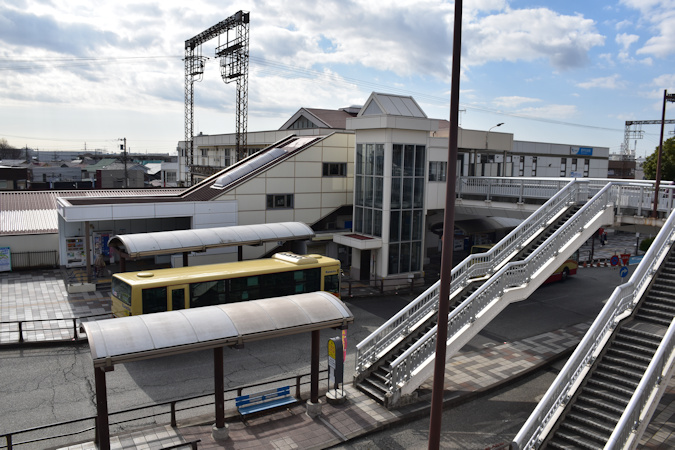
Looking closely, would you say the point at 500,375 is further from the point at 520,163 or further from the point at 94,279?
the point at 520,163

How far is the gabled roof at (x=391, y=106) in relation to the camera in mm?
26188

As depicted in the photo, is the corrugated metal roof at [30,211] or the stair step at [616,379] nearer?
the stair step at [616,379]

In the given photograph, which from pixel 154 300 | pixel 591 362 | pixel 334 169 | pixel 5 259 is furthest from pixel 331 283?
pixel 5 259

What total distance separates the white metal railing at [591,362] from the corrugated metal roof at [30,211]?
22.6m

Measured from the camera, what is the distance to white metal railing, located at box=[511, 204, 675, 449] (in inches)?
414

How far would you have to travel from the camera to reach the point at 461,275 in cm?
1728

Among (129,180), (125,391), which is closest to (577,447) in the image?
(125,391)

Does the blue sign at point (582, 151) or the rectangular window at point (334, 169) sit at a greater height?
the blue sign at point (582, 151)

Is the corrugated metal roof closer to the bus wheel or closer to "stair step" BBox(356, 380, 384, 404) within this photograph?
A: "stair step" BBox(356, 380, 384, 404)

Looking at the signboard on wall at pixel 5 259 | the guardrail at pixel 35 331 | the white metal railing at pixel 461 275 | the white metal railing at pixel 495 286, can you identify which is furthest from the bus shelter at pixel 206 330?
the signboard on wall at pixel 5 259

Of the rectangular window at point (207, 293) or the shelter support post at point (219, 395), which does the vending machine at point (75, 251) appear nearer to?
the rectangular window at point (207, 293)

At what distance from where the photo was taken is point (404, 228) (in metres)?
27.1

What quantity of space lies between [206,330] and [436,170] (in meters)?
19.9

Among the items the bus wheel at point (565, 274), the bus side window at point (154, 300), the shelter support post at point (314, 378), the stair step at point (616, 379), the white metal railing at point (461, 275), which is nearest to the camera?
the stair step at point (616, 379)
